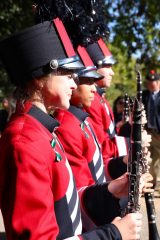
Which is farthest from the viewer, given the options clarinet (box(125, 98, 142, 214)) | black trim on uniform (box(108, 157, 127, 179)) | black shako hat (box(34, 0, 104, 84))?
black trim on uniform (box(108, 157, 127, 179))

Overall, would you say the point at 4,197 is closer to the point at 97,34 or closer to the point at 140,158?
the point at 140,158

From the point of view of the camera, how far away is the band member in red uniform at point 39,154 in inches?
81.3

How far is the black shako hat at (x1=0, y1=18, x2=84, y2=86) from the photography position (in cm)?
246

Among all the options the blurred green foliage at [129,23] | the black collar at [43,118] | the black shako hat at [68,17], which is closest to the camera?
the black collar at [43,118]

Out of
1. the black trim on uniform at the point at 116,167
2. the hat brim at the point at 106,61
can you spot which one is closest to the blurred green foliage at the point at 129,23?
the hat brim at the point at 106,61

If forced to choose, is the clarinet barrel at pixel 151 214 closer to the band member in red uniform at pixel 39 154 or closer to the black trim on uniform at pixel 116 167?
the band member in red uniform at pixel 39 154

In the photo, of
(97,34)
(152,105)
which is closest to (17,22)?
(152,105)

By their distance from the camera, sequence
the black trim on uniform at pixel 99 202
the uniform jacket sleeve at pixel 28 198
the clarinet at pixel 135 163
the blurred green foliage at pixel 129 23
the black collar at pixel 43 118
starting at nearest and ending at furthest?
the uniform jacket sleeve at pixel 28 198 < the black collar at pixel 43 118 < the clarinet at pixel 135 163 < the black trim on uniform at pixel 99 202 < the blurred green foliage at pixel 129 23

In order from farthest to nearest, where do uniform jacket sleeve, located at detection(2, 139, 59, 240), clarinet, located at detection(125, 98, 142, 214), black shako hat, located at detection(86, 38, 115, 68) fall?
black shako hat, located at detection(86, 38, 115, 68), clarinet, located at detection(125, 98, 142, 214), uniform jacket sleeve, located at detection(2, 139, 59, 240)

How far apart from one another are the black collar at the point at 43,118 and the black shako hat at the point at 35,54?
17 centimetres

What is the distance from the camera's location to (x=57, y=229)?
7.01 feet

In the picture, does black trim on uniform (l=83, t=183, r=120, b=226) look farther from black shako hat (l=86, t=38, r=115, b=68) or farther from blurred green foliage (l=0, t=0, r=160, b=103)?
blurred green foliage (l=0, t=0, r=160, b=103)

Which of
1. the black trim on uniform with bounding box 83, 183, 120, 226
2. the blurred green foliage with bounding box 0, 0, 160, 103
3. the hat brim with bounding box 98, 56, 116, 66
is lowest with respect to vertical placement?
the black trim on uniform with bounding box 83, 183, 120, 226

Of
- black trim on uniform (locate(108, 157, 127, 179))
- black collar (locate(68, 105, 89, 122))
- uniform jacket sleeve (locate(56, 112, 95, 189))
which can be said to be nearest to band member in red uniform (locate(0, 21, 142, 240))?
uniform jacket sleeve (locate(56, 112, 95, 189))
